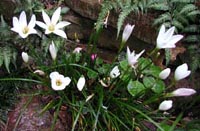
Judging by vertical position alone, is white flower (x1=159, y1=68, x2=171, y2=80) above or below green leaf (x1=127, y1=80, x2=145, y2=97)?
above

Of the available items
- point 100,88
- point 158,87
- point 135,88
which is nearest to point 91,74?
point 100,88

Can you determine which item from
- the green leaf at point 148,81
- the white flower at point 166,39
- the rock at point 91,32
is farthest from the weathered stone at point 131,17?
the white flower at point 166,39

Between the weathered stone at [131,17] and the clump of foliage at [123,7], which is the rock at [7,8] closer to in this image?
the weathered stone at [131,17]

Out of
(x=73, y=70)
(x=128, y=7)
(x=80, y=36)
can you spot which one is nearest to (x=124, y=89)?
(x=73, y=70)

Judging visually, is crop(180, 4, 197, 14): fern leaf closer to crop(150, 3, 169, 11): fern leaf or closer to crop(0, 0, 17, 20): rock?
crop(150, 3, 169, 11): fern leaf

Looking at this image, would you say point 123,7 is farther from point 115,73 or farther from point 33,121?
point 33,121

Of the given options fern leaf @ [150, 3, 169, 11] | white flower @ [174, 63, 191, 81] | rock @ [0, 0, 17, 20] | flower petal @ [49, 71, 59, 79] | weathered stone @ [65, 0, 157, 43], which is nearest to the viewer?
white flower @ [174, 63, 191, 81]

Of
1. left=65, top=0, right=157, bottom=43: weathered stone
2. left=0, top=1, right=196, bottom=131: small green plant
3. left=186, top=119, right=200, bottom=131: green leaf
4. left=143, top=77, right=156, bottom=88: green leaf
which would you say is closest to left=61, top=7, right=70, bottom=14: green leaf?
left=65, top=0, right=157, bottom=43: weathered stone

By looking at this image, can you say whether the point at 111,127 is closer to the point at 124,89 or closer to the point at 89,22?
the point at 124,89
